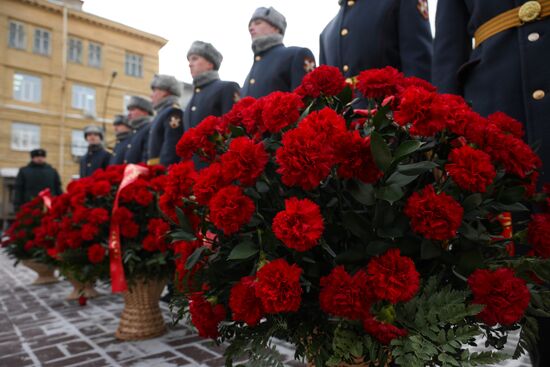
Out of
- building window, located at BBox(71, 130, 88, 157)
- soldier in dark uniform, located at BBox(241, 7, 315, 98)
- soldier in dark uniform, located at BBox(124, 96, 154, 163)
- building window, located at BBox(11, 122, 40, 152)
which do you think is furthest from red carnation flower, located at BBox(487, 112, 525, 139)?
building window, located at BBox(71, 130, 88, 157)

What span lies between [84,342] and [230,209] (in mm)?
2501

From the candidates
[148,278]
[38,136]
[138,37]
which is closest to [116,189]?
[148,278]

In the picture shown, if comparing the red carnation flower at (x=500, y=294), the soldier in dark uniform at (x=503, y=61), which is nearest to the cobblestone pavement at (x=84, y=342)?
the red carnation flower at (x=500, y=294)

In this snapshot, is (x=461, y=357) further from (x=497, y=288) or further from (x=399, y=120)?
(x=399, y=120)

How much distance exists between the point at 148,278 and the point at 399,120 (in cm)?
244

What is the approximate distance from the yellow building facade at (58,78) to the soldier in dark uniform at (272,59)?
55.3ft

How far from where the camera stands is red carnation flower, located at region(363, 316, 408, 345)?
0.95 m

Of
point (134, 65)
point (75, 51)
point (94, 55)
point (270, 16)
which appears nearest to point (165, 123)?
point (270, 16)

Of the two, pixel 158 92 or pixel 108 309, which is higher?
pixel 158 92

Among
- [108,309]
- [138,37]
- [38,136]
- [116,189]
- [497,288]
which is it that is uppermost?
[138,37]

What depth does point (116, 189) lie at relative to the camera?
3129 millimetres

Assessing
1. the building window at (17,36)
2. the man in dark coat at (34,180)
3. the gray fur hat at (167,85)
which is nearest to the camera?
the gray fur hat at (167,85)

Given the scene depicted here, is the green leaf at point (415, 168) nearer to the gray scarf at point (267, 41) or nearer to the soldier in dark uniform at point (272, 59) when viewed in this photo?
the soldier in dark uniform at point (272, 59)

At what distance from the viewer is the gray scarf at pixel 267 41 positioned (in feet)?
12.3
